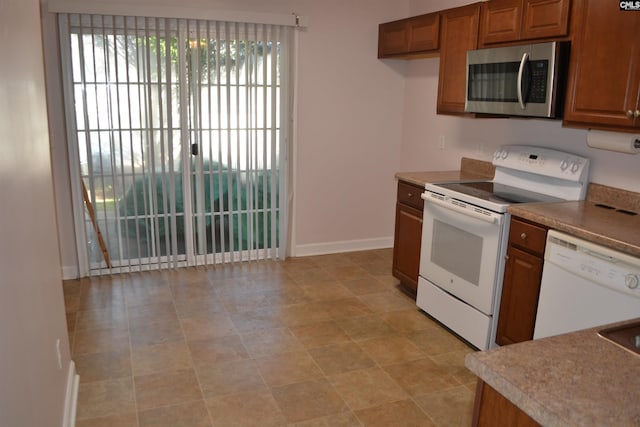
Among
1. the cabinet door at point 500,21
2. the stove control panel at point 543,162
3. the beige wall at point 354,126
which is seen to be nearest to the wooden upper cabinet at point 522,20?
the cabinet door at point 500,21

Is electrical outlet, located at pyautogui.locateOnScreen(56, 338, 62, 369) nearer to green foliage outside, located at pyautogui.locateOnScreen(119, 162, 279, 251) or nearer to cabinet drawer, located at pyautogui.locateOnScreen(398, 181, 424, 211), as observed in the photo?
green foliage outside, located at pyautogui.locateOnScreen(119, 162, 279, 251)

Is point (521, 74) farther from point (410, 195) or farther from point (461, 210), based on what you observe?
point (410, 195)

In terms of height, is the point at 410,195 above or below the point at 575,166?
below

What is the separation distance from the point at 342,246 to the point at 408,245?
1.32 metres

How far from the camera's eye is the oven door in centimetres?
306

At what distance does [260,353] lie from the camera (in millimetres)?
3207

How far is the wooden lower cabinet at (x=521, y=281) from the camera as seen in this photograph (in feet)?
9.18

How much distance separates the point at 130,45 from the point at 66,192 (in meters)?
1.30

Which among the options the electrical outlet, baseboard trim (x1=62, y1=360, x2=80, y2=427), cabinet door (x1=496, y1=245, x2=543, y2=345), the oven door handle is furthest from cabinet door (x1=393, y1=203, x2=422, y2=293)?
the electrical outlet

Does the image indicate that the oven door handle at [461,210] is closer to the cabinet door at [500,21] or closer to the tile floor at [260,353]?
the tile floor at [260,353]

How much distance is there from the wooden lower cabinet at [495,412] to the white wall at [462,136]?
88.4 inches

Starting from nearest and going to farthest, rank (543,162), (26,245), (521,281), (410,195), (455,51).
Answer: (26,245), (521,281), (543,162), (455,51), (410,195)

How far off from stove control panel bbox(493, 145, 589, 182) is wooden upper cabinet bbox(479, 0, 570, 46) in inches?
29.5

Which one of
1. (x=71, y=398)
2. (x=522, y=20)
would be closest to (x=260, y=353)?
(x=71, y=398)
